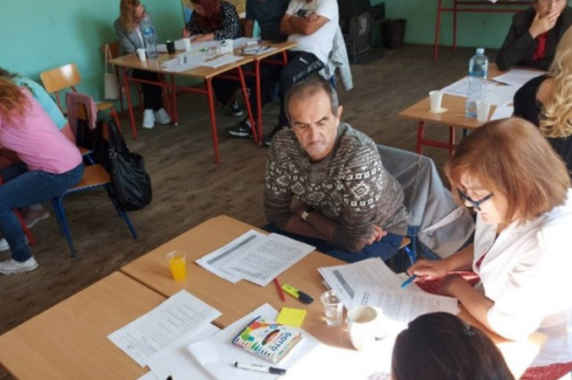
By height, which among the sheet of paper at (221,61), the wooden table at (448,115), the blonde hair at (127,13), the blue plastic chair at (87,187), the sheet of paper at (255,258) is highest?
the blonde hair at (127,13)

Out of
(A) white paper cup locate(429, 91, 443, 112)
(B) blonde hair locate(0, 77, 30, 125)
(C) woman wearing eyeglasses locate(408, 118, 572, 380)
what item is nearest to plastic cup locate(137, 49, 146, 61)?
(B) blonde hair locate(0, 77, 30, 125)

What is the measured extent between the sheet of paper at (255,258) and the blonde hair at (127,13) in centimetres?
385

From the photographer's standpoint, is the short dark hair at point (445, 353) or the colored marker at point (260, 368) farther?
the colored marker at point (260, 368)

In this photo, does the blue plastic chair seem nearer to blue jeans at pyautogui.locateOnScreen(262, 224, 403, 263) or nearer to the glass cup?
blue jeans at pyautogui.locateOnScreen(262, 224, 403, 263)

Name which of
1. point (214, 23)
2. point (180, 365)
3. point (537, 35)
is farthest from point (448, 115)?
point (214, 23)

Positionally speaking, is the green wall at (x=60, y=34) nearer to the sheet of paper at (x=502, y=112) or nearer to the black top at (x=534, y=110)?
the sheet of paper at (x=502, y=112)

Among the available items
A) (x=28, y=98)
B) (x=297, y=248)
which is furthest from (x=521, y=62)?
(x=28, y=98)

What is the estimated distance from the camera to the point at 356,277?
154cm

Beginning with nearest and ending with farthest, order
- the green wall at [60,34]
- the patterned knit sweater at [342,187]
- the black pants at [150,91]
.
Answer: the patterned knit sweater at [342,187] < the green wall at [60,34] < the black pants at [150,91]

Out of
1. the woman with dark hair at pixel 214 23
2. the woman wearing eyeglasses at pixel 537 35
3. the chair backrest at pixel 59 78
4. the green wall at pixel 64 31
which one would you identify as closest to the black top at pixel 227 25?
the woman with dark hair at pixel 214 23

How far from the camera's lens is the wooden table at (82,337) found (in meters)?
1.29

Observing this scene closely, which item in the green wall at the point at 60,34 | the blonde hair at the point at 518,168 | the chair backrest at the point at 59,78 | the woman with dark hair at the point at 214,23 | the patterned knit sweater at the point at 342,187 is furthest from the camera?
the woman with dark hair at the point at 214,23

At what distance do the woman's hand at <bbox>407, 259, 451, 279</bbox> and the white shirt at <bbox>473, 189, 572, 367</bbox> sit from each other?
0.27m

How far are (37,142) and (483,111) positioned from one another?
233 cm
